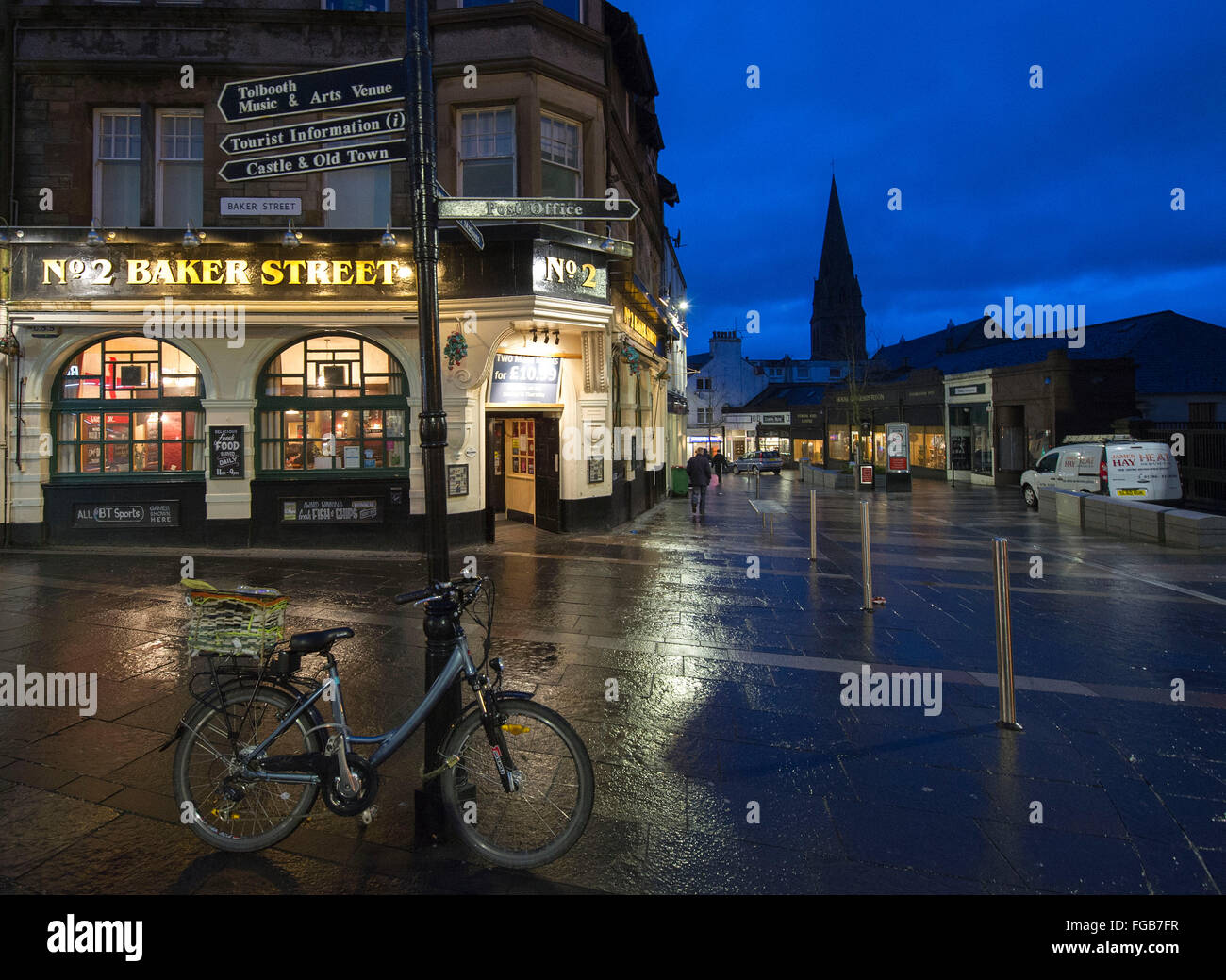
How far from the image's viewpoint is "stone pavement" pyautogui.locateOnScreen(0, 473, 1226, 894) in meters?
3.07

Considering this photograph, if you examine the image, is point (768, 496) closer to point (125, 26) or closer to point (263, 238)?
point (263, 238)

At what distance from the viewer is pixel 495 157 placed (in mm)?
12359

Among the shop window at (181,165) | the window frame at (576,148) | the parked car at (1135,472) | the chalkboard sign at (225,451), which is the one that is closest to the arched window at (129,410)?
the chalkboard sign at (225,451)

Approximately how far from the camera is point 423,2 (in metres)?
3.81

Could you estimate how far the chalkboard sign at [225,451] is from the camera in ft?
39.1

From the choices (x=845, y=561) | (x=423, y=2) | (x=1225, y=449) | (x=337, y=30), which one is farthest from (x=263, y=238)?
(x=1225, y=449)

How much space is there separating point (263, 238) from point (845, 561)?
11133 millimetres

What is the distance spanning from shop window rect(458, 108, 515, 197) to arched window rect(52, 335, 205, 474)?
238 inches

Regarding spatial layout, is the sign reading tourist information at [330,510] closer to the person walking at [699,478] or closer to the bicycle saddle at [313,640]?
the person walking at [699,478]

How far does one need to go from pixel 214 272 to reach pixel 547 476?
22.5ft

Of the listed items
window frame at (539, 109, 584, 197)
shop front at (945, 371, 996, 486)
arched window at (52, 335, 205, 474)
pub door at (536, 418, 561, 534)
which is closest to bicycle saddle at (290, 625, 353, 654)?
pub door at (536, 418, 561, 534)

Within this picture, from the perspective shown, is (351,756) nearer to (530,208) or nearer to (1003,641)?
(530,208)

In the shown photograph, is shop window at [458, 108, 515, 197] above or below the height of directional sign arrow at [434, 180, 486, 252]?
above

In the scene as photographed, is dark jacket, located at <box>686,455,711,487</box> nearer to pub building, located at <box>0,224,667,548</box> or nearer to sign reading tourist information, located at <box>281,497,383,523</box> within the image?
pub building, located at <box>0,224,667,548</box>
